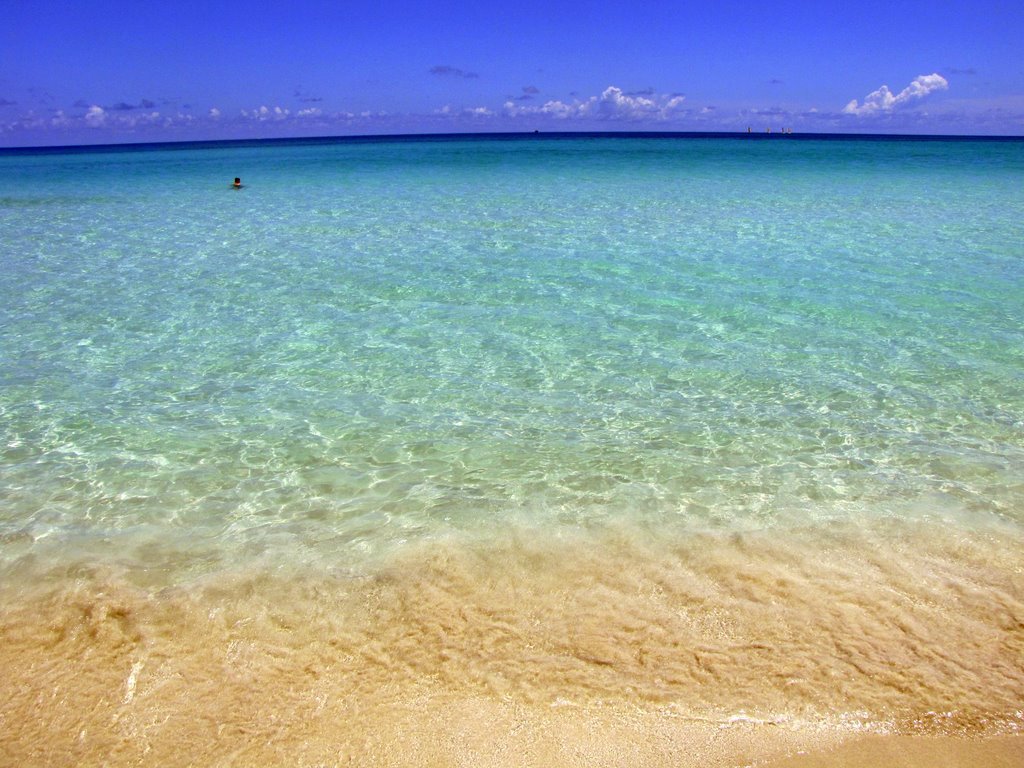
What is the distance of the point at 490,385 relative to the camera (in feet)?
25.2

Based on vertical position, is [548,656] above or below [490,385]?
below

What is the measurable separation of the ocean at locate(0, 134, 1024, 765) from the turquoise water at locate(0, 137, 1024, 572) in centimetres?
4

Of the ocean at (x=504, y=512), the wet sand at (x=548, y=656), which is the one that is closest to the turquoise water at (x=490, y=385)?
the ocean at (x=504, y=512)

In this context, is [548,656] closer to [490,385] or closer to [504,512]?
[504,512]

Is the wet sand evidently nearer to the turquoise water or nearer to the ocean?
the ocean

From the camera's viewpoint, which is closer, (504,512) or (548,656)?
(548,656)

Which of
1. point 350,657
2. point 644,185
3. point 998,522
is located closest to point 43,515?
point 350,657

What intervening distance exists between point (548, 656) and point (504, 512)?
1.54m

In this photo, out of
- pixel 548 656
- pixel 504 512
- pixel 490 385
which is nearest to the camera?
pixel 548 656

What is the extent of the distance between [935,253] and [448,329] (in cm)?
999

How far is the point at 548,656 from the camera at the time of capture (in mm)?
3902

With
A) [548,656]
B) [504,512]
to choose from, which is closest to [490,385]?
[504,512]

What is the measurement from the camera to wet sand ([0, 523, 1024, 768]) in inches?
133

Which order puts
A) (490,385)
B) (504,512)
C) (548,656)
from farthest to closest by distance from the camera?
1. (490,385)
2. (504,512)
3. (548,656)
